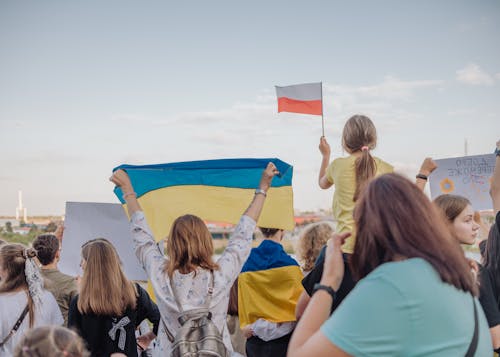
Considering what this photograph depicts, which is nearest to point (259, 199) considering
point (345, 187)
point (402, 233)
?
point (345, 187)

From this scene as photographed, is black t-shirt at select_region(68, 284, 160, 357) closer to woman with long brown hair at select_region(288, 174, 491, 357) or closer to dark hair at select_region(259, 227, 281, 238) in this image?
dark hair at select_region(259, 227, 281, 238)

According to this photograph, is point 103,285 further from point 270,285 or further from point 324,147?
point 324,147

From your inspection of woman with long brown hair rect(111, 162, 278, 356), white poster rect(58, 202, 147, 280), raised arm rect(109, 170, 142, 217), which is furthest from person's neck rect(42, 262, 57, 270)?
woman with long brown hair rect(111, 162, 278, 356)

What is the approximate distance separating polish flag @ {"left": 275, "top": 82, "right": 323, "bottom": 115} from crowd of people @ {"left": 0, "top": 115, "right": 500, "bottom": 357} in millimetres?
991

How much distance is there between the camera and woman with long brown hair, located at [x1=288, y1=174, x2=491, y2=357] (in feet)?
6.15

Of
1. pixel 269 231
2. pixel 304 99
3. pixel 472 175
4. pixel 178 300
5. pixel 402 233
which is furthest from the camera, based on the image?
pixel 472 175

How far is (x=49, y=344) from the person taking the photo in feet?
7.77

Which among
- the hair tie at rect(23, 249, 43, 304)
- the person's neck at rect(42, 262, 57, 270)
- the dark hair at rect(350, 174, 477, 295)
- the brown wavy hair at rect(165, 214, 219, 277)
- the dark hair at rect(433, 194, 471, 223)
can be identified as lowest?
the person's neck at rect(42, 262, 57, 270)

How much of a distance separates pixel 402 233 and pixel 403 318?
0.33 meters

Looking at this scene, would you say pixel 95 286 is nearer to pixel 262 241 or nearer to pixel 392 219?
pixel 262 241

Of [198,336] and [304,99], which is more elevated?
[304,99]

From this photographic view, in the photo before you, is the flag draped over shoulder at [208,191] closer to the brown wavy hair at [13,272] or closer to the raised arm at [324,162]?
the raised arm at [324,162]

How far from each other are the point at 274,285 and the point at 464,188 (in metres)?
2.64

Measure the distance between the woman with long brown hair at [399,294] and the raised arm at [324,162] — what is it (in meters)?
2.00
